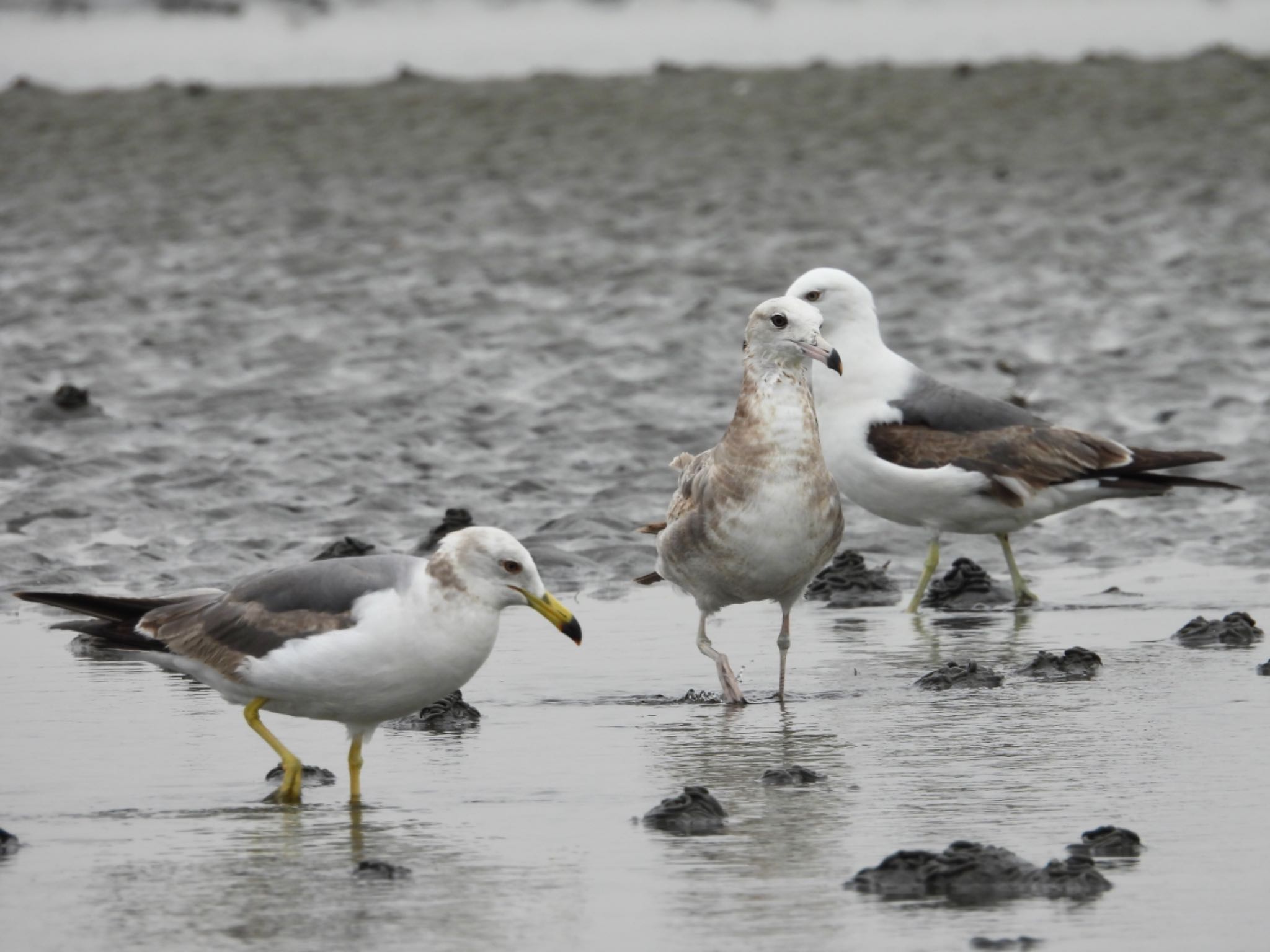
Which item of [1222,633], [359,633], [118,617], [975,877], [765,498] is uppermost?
[765,498]

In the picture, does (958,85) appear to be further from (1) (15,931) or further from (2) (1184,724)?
(1) (15,931)

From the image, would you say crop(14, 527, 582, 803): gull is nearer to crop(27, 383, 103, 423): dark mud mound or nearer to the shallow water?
the shallow water

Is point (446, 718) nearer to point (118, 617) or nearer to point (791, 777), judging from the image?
point (118, 617)

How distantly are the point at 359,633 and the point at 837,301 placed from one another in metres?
5.44

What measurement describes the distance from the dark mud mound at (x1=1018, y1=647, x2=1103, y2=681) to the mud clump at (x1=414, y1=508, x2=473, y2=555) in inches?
139

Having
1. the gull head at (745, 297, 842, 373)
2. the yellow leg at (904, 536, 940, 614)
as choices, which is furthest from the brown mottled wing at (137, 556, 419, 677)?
the yellow leg at (904, 536, 940, 614)

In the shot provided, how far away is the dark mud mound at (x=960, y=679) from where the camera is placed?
838cm

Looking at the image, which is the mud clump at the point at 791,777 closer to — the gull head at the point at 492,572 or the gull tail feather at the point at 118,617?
the gull head at the point at 492,572

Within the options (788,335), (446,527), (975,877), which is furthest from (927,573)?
(975,877)

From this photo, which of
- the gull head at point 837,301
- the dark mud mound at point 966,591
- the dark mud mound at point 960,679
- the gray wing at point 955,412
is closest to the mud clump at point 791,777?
the dark mud mound at point 960,679

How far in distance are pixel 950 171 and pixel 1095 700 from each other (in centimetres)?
1521

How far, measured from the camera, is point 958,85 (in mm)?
26141

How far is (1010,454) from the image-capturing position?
1105 cm

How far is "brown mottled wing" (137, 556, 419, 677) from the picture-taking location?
6977 mm
